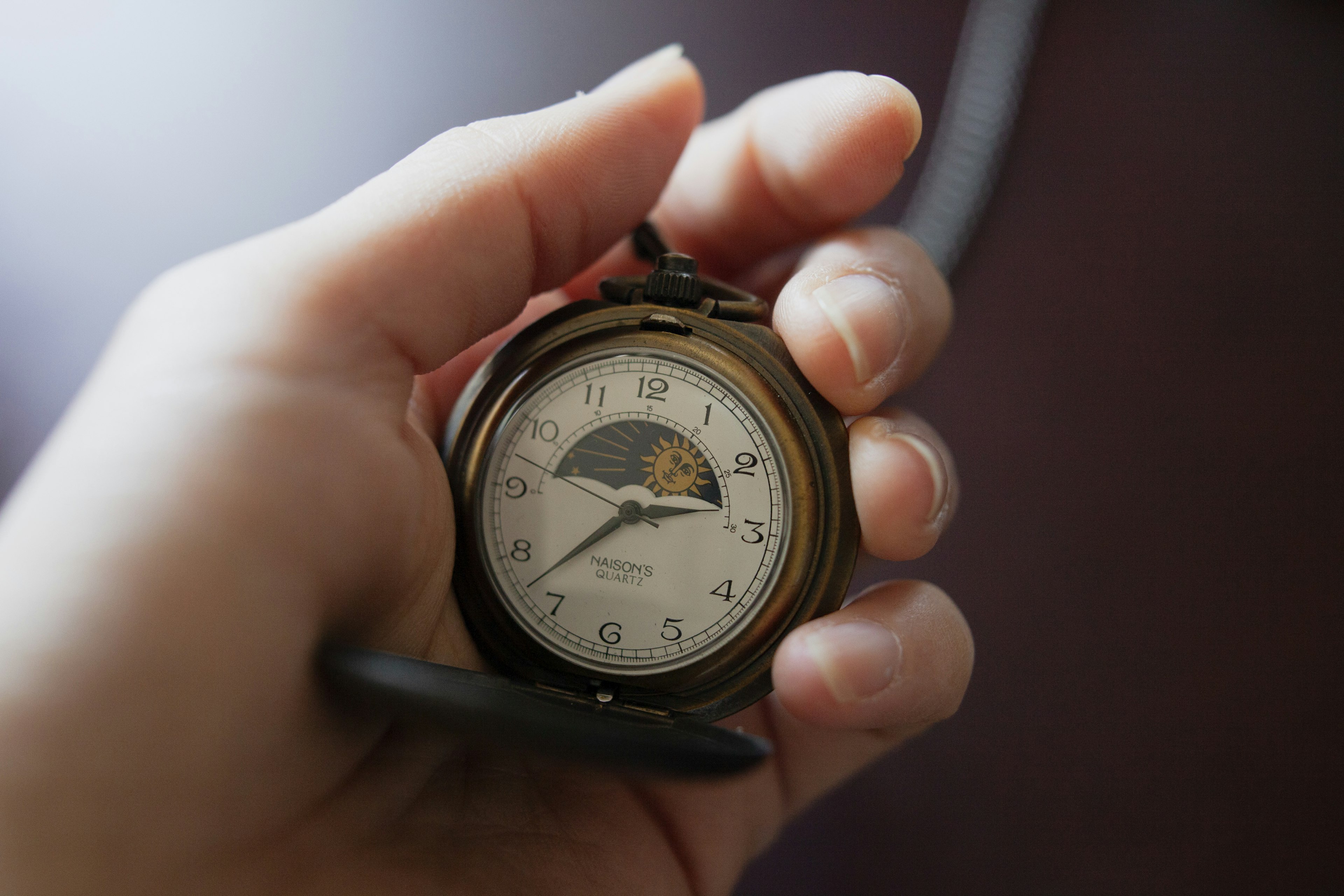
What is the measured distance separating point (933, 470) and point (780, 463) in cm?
16

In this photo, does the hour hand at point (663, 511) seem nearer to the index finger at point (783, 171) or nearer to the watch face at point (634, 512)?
the watch face at point (634, 512)

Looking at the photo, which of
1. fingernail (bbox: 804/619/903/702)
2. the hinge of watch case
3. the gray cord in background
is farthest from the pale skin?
the gray cord in background

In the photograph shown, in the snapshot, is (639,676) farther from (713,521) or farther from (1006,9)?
(1006,9)

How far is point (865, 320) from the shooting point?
84cm

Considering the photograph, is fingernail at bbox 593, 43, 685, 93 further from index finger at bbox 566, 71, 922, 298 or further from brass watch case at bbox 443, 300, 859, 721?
brass watch case at bbox 443, 300, 859, 721

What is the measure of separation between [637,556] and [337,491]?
28 centimetres

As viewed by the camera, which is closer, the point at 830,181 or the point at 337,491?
the point at 337,491

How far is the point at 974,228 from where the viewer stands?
1608 mm

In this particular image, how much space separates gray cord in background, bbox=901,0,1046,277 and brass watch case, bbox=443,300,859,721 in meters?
0.88

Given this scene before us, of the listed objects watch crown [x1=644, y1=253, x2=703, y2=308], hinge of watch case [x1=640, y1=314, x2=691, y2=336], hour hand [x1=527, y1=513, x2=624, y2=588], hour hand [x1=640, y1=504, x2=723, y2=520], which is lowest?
hour hand [x1=527, y1=513, x2=624, y2=588]

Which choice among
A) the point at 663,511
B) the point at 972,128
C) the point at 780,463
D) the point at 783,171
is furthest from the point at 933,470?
the point at 972,128

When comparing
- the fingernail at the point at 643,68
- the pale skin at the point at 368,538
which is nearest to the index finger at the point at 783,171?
the pale skin at the point at 368,538

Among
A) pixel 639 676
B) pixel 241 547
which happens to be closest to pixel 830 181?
pixel 639 676

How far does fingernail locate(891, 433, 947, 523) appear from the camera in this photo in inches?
32.5
